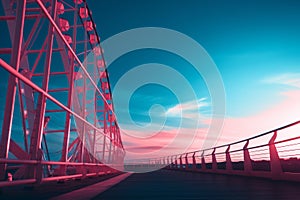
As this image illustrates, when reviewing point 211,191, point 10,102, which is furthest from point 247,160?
point 10,102

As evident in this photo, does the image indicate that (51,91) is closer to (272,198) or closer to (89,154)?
(89,154)

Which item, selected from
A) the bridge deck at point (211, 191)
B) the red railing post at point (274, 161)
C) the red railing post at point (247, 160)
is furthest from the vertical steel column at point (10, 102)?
the red railing post at point (247, 160)

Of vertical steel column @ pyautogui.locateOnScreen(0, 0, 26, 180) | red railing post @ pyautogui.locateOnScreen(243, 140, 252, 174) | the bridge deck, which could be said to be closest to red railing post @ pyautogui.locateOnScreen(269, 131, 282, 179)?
the bridge deck

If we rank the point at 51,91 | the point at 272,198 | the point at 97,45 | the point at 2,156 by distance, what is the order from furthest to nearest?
the point at 97,45
the point at 51,91
the point at 272,198
the point at 2,156

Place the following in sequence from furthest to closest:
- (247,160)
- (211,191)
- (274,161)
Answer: (247,160)
(274,161)
(211,191)

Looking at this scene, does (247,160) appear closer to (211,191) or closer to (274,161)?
(274,161)

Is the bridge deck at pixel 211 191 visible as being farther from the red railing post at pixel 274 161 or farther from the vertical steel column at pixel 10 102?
the vertical steel column at pixel 10 102

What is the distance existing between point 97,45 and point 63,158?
18.7 meters

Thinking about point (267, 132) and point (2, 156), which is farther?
point (267, 132)

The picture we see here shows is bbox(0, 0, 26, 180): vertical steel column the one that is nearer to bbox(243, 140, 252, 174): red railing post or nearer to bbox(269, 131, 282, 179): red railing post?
bbox(269, 131, 282, 179): red railing post

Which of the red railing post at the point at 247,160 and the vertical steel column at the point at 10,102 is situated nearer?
the vertical steel column at the point at 10,102

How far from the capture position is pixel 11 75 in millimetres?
3156

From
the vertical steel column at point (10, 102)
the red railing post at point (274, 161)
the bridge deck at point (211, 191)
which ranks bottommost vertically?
the bridge deck at point (211, 191)

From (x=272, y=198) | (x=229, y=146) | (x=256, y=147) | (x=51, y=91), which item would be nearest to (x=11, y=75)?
(x=272, y=198)
